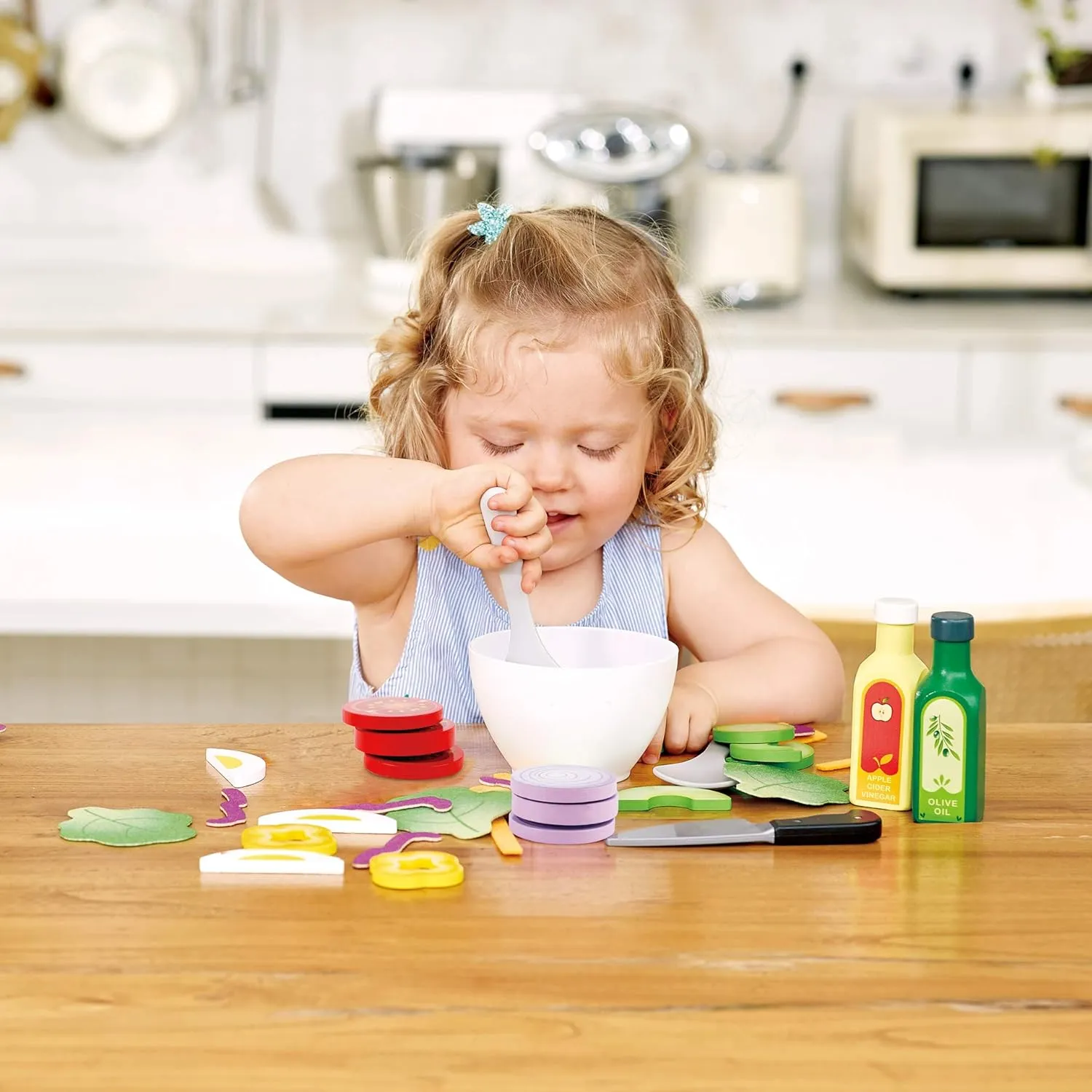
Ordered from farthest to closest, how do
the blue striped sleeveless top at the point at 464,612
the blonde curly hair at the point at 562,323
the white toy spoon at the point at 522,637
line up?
the blue striped sleeveless top at the point at 464,612 → the blonde curly hair at the point at 562,323 → the white toy spoon at the point at 522,637

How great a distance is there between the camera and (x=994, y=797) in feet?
3.02

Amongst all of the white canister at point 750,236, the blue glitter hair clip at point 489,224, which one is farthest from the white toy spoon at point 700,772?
the white canister at point 750,236

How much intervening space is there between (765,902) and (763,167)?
2706 millimetres

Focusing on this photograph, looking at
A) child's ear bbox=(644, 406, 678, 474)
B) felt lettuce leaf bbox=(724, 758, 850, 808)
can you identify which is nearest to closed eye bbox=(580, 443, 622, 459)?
child's ear bbox=(644, 406, 678, 474)

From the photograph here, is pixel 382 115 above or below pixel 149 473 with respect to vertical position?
above

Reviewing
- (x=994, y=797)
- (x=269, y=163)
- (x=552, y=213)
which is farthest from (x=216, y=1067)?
(x=269, y=163)

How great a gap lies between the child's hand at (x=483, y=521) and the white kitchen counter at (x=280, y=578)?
50 cm

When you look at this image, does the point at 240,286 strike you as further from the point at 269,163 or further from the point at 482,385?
the point at 482,385

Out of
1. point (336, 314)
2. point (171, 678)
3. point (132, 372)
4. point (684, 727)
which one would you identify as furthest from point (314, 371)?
point (684, 727)

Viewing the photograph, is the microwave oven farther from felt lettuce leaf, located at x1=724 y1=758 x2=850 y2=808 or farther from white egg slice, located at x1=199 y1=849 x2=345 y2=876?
white egg slice, located at x1=199 y1=849 x2=345 y2=876

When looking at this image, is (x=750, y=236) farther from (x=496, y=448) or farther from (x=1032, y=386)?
(x=496, y=448)

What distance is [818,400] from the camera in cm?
297

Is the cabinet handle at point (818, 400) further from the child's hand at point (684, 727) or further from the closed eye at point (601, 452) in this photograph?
the child's hand at point (684, 727)

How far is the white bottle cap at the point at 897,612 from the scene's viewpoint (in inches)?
34.9
